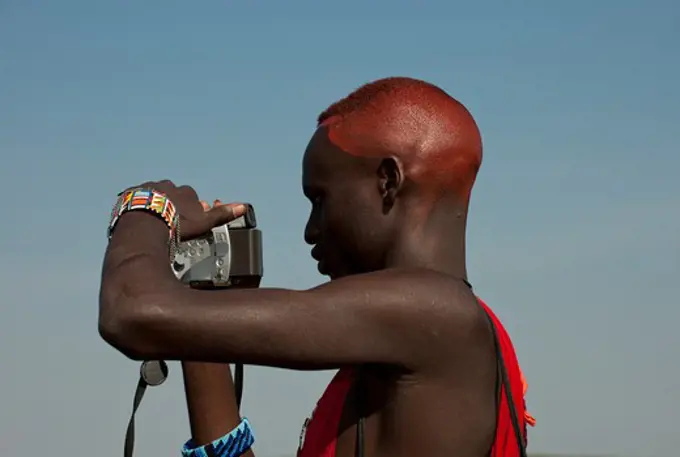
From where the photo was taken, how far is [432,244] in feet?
16.8

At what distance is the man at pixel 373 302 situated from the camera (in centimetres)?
453

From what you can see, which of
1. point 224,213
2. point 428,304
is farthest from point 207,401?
point 428,304

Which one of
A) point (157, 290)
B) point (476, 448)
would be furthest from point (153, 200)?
point (476, 448)

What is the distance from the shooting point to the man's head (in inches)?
201

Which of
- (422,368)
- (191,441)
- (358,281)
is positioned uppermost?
(358,281)

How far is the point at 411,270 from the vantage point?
16.1 ft

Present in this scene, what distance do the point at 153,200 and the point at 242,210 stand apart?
691 millimetres

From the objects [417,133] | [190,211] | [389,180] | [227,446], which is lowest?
[227,446]

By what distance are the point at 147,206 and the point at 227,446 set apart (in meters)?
1.79

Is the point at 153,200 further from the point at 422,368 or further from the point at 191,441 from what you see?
the point at 191,441

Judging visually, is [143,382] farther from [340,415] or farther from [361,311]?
[361,311]

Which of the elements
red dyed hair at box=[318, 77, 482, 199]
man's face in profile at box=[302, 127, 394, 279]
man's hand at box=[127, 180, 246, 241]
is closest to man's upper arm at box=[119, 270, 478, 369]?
man's face in profile at box=[302, 127, 394, 279]

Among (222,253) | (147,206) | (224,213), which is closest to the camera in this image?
(147,206)

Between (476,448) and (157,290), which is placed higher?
(157,290)
